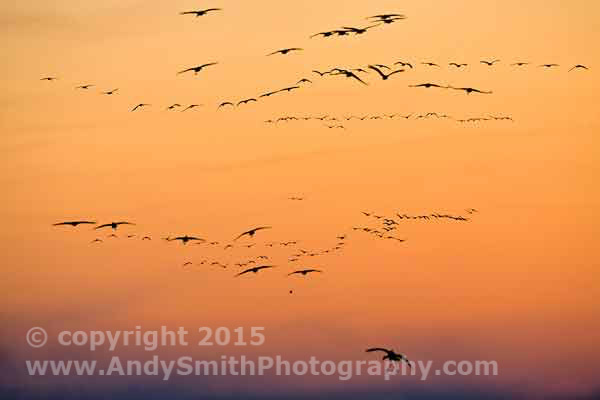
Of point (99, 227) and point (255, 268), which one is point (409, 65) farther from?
point (99, 227)

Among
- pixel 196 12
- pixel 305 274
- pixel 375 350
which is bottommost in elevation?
pixel 375 350

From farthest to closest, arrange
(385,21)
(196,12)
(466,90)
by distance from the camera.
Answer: (466,90)
(196,12)
(385,21)

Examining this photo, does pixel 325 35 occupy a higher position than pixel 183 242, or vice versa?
pixel 325 35

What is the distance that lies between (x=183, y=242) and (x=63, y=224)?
4.89 metres

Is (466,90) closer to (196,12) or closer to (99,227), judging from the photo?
(196,12)

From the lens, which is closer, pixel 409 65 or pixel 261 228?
pixel 409 65

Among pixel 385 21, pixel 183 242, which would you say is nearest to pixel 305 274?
pixel 183 242

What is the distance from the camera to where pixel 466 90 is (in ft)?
159

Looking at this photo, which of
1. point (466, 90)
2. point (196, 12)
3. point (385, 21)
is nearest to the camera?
point (385, 21)

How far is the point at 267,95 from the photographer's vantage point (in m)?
49.1

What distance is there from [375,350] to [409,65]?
10704 mm

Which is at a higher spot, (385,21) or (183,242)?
(385,21)

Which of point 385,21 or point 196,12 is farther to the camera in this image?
point 196,12

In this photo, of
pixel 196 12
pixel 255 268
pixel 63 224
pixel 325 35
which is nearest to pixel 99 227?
pixel 63 224
